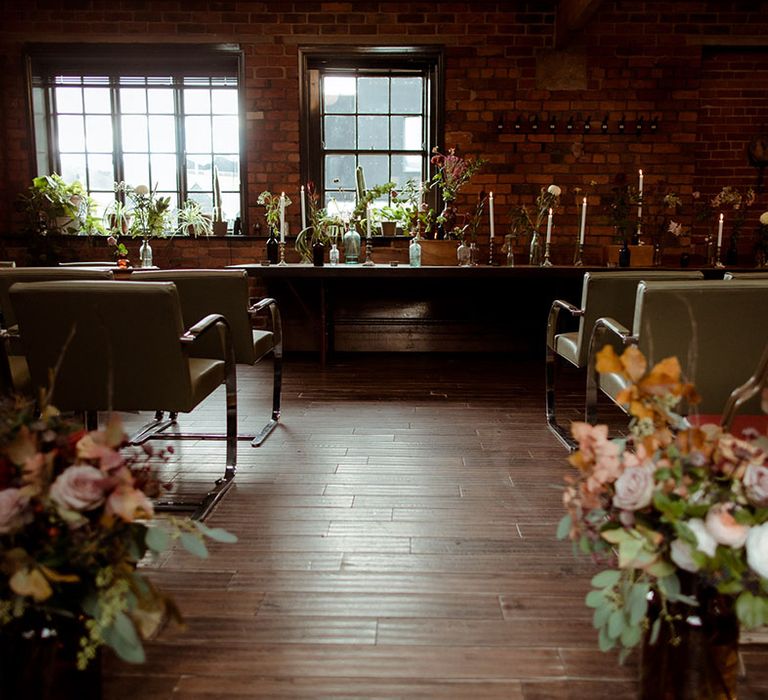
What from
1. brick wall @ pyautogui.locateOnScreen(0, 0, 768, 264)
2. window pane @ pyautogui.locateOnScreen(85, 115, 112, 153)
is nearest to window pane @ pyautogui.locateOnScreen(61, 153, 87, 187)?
window pane @ pyautogui.locateOnScreen(85, 115, 112, 153)

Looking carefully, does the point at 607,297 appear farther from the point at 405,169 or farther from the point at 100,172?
the point at 100,172

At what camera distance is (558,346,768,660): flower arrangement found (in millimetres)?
1168

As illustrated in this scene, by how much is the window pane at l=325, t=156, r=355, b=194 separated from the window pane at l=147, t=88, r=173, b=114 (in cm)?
138

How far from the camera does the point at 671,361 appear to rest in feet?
Result: 3.98

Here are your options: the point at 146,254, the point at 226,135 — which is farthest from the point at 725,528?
the point at 226,135

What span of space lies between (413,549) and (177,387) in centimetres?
100

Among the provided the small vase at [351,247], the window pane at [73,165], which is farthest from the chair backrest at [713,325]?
the window pane at [73,165]

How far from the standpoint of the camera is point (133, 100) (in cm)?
609

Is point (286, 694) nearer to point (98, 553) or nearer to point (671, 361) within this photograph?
point (98, 553)

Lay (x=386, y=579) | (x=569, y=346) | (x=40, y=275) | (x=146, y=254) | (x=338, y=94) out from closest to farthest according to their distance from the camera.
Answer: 1. (x=386, y=579)
2. (x=40, y=275)
3. (x=569, y=346)
4. (x=146, y=254)
5. (x=338, y=94)

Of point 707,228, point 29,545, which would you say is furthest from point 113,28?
point 29,545

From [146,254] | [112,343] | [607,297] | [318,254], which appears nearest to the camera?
[112,343]

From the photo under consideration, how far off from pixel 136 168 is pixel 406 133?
2286mm

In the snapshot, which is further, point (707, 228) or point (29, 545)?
point (707, 228)
